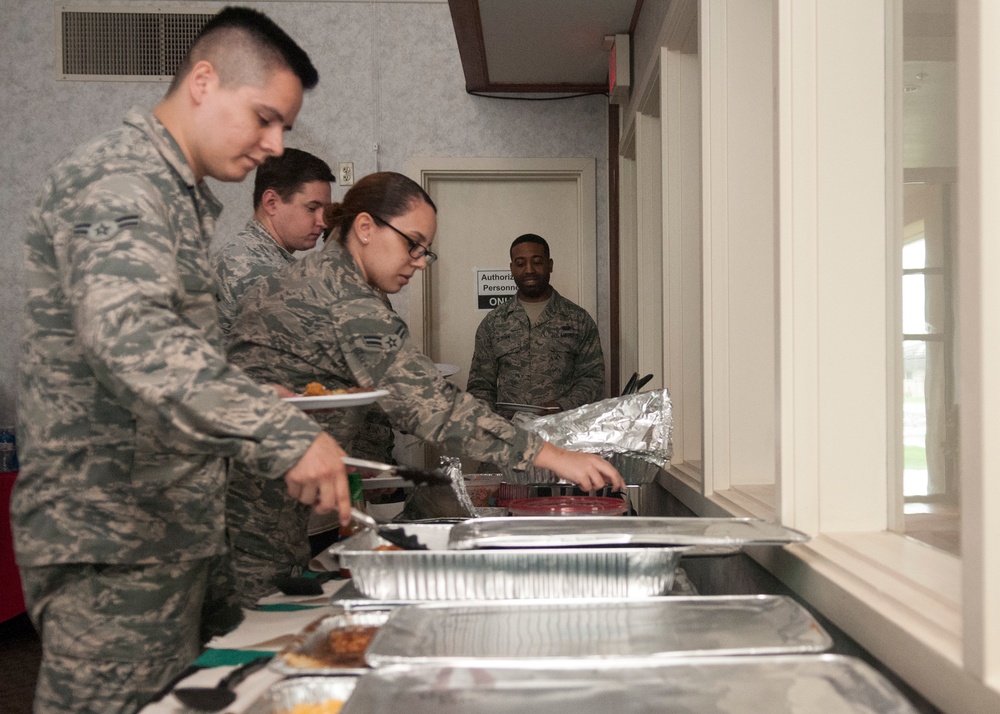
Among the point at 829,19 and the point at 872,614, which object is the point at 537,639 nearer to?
the point at 872,614

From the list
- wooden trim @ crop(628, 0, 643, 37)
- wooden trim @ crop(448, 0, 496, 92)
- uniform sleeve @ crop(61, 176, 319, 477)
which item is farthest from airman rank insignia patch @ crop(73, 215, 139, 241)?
wooden trim @ crop(628, 0, 643, 37)

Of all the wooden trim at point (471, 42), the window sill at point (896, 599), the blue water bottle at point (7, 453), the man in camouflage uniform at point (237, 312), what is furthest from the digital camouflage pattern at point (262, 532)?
the blue water bottle at point (7, 453)

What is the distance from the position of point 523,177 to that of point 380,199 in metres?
2.35

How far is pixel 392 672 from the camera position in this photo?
2.26 feet

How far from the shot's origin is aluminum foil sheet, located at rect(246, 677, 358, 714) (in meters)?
0.66

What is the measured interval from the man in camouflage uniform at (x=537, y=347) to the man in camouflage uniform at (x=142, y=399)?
2.21 meters

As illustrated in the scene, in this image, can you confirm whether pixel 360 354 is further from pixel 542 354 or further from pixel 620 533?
pixel 542 354

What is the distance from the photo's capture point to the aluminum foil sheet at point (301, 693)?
2.15 feet

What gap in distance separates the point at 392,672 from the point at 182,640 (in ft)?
1.84

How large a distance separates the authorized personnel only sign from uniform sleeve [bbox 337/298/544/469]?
2.45 m

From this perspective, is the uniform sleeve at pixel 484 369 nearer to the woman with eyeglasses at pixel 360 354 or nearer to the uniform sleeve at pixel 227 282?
the uniform sleeve at pixel 227 282

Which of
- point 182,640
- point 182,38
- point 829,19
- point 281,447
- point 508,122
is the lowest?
point 182,640

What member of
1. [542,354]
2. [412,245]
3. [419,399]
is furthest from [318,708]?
[542,354]

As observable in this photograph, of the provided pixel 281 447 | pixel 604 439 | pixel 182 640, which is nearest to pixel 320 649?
pixel 281 447
